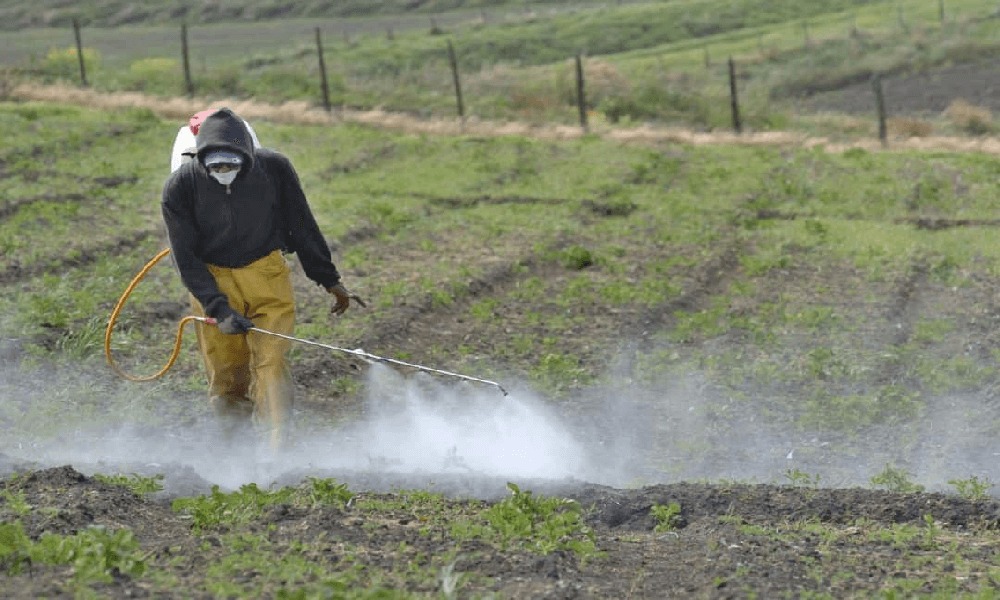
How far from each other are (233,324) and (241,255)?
473 millimetres

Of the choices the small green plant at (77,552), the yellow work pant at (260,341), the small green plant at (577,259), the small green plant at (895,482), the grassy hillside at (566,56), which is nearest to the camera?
the small green plant at (77,552)

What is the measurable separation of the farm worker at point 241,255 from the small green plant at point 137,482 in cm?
94

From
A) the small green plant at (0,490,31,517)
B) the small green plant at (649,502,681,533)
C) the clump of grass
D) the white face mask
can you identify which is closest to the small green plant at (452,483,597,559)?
the small green plant at (649,502,681,533)

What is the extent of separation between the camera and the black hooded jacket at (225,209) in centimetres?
838

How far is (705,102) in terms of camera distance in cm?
3288

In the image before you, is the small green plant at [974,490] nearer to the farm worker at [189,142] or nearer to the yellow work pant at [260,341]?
the yellow work pant at [260,341]

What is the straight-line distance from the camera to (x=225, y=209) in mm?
8578

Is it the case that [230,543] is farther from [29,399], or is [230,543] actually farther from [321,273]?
[29,399]

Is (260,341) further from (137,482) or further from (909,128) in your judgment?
(909,128)

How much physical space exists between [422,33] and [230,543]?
1857 inches

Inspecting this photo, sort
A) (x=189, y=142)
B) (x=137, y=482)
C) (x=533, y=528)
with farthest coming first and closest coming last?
(x=189, y=142)
(x=137, y=482)
(x=533, y=528)

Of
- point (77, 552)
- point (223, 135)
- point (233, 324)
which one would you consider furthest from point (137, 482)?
point (77, 552)

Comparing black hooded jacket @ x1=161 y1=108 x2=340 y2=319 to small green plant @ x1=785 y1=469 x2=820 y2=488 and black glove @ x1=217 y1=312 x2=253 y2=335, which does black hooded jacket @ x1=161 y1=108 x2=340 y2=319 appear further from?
small green plant @ x1=785 y1=469 x2=820 y2=488

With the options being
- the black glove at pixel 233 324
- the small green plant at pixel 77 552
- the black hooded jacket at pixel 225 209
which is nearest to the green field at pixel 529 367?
the small green plant at pixel 77 552
